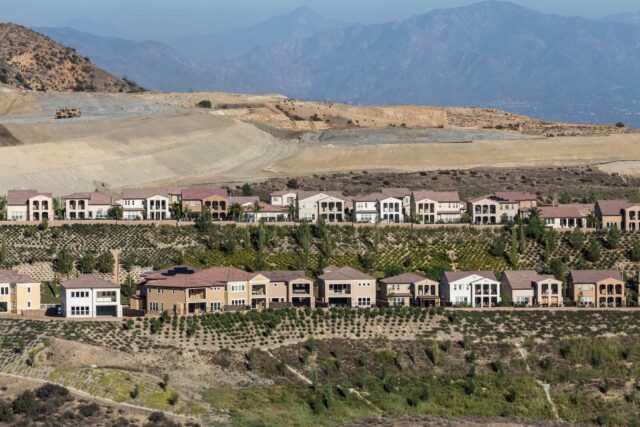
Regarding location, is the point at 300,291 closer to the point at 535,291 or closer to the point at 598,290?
the point at 535,291

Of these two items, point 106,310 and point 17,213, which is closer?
point 106,310

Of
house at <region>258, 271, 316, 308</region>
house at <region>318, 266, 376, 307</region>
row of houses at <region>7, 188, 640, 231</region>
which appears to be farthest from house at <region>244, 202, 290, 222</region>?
house at <region>318, 266, 376, 307</region>

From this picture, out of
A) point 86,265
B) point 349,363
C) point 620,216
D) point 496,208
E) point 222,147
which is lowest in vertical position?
point 349,363

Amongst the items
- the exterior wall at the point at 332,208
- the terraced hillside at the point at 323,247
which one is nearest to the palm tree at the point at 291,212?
the exterior wall at the point at 332,208

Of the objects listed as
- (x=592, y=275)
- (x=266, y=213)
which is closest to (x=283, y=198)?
(x=266, y=213)

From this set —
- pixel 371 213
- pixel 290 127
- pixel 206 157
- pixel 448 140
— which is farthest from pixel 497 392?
pixel 290 127

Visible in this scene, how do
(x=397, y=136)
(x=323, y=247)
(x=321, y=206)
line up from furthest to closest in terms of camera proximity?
(x=397, y=136) → (x=321, y=206) → (x=323, y=247)

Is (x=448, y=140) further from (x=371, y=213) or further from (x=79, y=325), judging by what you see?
(x=79, y=325)
